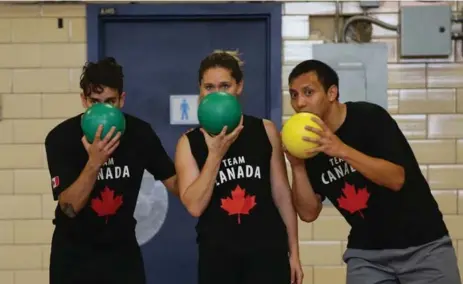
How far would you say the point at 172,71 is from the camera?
4363mm

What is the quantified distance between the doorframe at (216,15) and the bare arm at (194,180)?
4.68ft

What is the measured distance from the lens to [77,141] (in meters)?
3.00

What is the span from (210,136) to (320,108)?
463 mm

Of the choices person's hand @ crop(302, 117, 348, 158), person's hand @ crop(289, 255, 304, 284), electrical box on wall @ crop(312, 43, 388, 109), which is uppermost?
electrical box on wall @ crop(312, 43, 388, 109)

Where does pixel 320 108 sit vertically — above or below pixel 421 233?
above

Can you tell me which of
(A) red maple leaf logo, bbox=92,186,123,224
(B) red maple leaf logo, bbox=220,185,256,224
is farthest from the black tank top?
Result: (A) red maple leaf logo, bbox=92,186,123,224

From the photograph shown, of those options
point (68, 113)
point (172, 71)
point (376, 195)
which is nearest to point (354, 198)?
point (376, 195)

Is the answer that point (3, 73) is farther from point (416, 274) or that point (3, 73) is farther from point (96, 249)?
point (416, 274)

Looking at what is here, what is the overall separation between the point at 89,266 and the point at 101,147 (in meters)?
0.53

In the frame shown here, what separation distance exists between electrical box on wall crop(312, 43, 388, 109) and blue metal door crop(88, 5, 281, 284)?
1.51 feet

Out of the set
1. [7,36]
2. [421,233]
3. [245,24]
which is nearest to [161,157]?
[421,233]

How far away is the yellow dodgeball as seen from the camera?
2.66 meters

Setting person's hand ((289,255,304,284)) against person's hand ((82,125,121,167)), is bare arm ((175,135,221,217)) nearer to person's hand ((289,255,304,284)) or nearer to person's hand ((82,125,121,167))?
person's hand ((82,125,121,167))

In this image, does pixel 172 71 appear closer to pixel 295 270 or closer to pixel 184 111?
pixel 184 111
